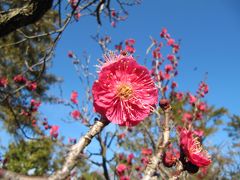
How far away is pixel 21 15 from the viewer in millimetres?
2871

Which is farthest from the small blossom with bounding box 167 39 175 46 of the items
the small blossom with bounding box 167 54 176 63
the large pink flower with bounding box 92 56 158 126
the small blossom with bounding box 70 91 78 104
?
the large pink flower with bounding box 92 56 158 126

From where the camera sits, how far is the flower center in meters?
Answer: 1.38

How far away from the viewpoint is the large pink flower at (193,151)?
1399mm

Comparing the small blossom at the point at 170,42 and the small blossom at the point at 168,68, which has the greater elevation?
the small blossom at the point at 170,42

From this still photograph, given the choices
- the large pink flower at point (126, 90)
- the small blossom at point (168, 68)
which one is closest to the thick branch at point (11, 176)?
the large pink flower at point (126, 90)

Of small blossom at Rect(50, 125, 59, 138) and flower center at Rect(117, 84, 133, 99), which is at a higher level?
small blossom at Rect(50, 125, 59, 138)

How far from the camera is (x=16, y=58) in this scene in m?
13.5

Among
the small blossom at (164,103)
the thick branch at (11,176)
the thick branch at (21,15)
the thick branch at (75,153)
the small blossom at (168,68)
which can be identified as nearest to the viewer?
the thick branch at (11,176)

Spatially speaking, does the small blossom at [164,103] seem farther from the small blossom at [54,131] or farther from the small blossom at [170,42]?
the small blossom at [170,42]

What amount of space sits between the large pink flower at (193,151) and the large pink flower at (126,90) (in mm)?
231

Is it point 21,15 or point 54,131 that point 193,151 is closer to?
point 21,15

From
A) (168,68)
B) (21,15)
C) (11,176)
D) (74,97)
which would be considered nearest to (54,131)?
(74,97)

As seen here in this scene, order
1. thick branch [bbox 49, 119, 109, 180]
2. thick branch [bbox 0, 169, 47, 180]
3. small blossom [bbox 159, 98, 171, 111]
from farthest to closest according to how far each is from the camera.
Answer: small blossom [bbox 159, 98, 171, 111] → thick branch [bbox 49, 119, 109, 180] → thick branch [bbox 0, 169, 47, 180]

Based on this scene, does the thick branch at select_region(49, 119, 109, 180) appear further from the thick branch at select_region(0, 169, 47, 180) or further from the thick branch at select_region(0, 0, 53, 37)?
the thick branch at select_region(0, 0, 53, 37)
